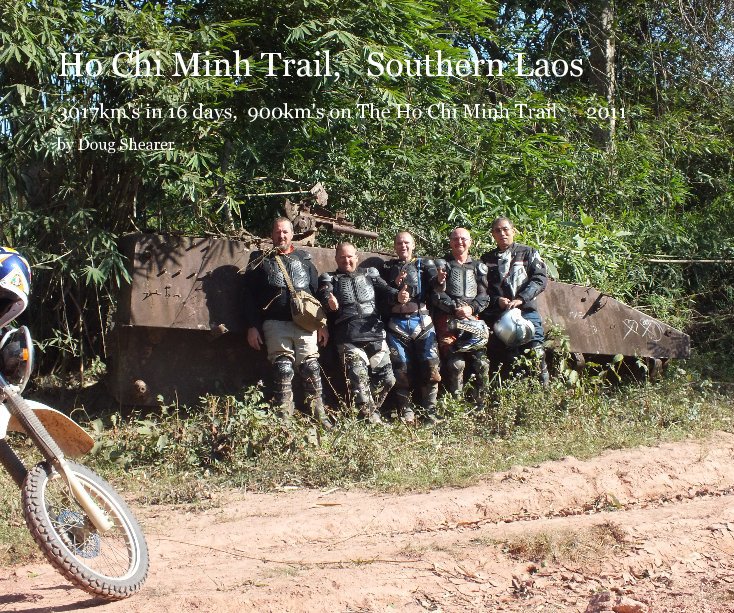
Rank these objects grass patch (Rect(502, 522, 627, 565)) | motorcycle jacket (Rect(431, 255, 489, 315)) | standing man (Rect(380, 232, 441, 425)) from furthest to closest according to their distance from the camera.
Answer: motorcycle jacket (Rect(431, 255, 489, 315)) → standing man (Rect(380, 232, 441, 425)) → grass patch (Rect(502, 522, 627, 565))

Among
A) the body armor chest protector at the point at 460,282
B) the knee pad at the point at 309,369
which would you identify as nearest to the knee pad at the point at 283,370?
the knee pad at the point at 309,369

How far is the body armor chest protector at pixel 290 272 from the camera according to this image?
7.63m

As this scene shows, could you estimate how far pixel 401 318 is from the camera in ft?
26.5

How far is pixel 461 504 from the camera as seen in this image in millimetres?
5684

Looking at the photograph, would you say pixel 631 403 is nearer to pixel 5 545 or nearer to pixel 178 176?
pixel 178 176

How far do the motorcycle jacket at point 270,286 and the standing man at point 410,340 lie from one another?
26.9 inches

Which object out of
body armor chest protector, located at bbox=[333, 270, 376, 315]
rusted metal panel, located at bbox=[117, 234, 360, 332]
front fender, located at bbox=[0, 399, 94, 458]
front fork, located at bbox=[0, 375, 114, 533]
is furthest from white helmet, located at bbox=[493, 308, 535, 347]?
front fork, located at bbox=[0, 375, 114, 533]

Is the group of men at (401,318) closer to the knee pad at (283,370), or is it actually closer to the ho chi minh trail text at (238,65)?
the knee pad at (283,370)

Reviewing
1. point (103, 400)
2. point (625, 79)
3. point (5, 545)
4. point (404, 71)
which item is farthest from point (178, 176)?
point (625, 79)

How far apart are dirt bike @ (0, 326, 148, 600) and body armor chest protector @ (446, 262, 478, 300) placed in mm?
4217

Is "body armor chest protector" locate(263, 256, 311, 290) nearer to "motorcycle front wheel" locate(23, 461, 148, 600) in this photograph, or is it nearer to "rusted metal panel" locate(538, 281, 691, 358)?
"rusted metal panel" locate(538, 281, 691, 358)

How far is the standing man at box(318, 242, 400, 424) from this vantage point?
773 cm

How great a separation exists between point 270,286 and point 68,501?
3423 millimetres

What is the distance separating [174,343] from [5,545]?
9.21 ft
